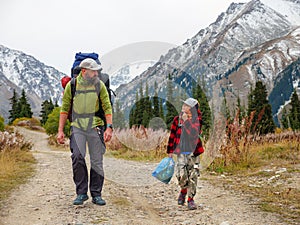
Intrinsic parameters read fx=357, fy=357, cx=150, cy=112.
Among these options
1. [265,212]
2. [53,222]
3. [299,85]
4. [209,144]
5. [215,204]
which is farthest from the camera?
[299,85]

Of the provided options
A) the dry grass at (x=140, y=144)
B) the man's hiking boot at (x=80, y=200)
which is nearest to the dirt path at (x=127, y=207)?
the man's hiking boot at (x=80, y=200)

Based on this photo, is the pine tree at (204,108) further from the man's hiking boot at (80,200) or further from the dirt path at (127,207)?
the man's hiking boot at (80,200)

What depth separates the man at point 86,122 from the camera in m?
4.32

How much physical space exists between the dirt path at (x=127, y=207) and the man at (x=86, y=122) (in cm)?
34

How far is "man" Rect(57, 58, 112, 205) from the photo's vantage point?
4.32 m

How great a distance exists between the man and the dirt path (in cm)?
34

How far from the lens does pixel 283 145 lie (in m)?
9.93

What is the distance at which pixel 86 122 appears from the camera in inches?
171

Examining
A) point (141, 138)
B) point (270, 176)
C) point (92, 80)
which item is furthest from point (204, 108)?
point (92, 80)

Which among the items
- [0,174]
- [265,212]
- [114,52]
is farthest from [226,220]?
[0,174]

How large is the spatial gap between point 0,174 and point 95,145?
3.12 metres

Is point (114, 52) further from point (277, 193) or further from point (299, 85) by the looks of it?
point (299, 85)

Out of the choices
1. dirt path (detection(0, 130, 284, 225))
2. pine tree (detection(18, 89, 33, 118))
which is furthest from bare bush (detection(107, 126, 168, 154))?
pine tree (detection(18, 89, 33, 118))

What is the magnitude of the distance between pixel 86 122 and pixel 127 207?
118 centimetres
